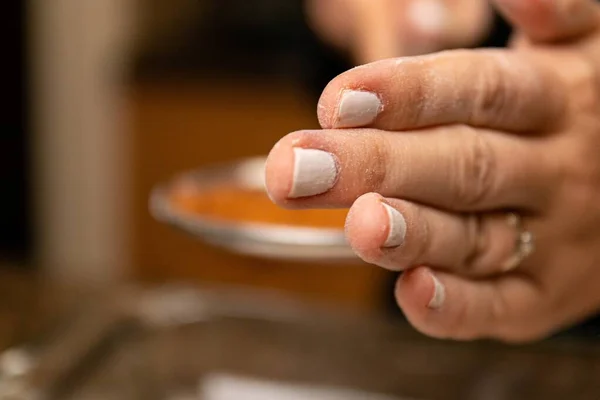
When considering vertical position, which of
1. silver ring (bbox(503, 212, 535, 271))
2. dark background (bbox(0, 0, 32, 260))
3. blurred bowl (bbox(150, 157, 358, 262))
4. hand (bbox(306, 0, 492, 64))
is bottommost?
dark background (bbox(0, 0, 32, 260))

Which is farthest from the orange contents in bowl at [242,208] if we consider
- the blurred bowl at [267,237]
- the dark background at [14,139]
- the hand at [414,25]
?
the dark background at [14,139]

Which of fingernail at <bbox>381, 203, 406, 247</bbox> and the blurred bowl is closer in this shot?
fingernail at <bbox>381, 203, 406, 247</bbox>

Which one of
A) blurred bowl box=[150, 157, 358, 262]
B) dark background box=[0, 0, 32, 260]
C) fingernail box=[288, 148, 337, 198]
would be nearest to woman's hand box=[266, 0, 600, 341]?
fingernail box=[288, 148, 337, 198]

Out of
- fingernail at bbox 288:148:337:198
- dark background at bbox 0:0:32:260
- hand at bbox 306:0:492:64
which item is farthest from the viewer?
dark background at bbox 0:0:32:260

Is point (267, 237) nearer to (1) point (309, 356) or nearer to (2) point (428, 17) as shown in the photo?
(1) point (309, 356)

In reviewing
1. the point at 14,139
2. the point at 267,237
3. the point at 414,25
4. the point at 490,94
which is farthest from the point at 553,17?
the point at 14,139

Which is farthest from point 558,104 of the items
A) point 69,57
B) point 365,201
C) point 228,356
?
point 69,57

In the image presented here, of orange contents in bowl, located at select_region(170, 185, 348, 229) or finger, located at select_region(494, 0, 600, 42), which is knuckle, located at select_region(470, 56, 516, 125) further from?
orange contents in bowl, located at select_region(170, 185, 348, 229)

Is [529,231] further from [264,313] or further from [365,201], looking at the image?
[264,313]
